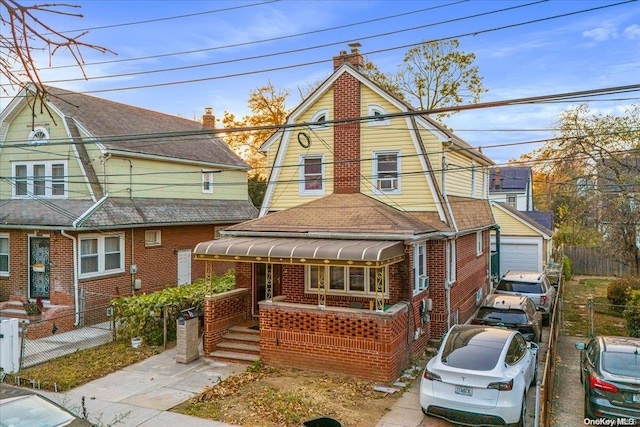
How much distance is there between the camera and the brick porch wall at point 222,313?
13.1 metres

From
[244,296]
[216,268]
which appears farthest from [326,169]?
[216,268]

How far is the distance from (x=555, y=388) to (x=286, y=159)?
408 inches

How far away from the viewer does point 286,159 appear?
16.4 m

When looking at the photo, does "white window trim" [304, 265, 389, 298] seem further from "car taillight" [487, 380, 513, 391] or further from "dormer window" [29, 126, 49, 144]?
"dormer window" [29, 126, 49, 144]

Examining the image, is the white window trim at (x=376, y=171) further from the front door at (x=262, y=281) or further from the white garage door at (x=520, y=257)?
the white garage door at (x=520, y=257)

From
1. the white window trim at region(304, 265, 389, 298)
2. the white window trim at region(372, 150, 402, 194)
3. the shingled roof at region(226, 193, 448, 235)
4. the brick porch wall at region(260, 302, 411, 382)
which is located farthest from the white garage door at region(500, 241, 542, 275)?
the brick porch wall at region(260, 302, 411, 382)

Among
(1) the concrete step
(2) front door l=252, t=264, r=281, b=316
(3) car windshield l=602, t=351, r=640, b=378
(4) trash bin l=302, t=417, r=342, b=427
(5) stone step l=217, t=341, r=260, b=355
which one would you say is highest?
(2) front door l=252, t=264, r=281, b=316

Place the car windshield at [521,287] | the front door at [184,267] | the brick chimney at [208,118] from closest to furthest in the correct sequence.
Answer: the car windshield at [521,287] → the front door at [184,267] → the brick chimney at [208,118]

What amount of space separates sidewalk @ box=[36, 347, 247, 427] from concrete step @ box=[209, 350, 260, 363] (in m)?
0.21

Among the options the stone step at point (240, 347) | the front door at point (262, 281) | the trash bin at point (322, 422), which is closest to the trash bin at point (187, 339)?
the stone step at point (240, 347)

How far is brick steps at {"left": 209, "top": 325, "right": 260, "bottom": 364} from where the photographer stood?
41.4 feet

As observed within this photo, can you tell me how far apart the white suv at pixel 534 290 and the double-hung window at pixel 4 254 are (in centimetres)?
1827

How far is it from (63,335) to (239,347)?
6.49 m

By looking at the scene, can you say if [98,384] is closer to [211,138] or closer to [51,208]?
[51,208]
